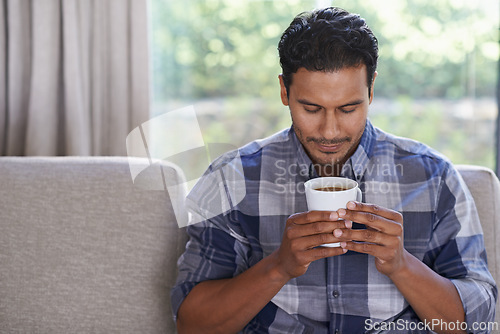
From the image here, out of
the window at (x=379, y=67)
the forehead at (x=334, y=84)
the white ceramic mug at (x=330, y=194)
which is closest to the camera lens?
the white ceramic mug at (x=330, y=194)

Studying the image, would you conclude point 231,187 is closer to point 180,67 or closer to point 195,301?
point 195,301

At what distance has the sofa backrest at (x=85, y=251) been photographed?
5.43ft

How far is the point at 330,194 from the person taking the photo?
1174 millimetres

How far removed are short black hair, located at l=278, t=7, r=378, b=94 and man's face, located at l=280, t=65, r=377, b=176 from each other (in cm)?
2

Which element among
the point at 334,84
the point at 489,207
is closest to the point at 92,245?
the point at 334,84

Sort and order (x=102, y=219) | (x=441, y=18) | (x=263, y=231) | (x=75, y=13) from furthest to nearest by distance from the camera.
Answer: (x=441, y=18) → (x=75, y=13) → (x=102, y=219) → (x=263, y=231)

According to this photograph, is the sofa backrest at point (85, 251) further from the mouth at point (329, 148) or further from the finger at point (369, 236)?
the finger at point (369, 236)

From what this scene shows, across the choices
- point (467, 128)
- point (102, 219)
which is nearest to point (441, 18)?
point (467, 128)

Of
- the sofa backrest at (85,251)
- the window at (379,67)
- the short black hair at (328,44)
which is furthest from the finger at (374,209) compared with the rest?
the window at (379,67)

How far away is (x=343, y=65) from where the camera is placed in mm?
1453

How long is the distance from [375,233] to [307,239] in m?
0.15

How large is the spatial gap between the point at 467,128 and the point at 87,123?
1.68 metres

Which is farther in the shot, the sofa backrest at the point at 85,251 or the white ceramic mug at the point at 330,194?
the sofa backrest at the point at 85,251

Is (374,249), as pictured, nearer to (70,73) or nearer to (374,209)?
(374,209)
